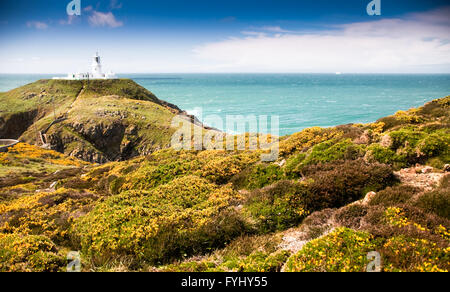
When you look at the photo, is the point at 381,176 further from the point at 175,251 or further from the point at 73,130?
the point at 73,130

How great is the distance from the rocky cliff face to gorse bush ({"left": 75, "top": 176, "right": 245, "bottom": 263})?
168 ft

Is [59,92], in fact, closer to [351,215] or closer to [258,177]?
[258,177]

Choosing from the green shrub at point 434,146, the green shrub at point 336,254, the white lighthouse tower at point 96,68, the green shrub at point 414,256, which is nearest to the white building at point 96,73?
the white lighthouse tower at point 96,68

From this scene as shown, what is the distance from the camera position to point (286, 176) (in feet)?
37.7

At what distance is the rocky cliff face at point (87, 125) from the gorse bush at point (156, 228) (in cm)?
5113

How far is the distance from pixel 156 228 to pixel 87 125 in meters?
67.3

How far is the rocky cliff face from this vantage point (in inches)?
2425

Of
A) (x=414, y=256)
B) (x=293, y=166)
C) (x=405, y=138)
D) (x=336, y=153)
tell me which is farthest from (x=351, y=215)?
(x=405, y=138)

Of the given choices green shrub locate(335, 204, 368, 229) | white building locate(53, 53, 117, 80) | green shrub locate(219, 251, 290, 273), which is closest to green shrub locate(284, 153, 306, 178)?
green shrub locate(335, 204, 368, 229)

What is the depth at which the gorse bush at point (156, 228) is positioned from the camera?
22.0 ft

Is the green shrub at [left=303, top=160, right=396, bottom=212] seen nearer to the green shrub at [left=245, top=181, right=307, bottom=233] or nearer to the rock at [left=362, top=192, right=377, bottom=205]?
the green shrub at [left=245, top=181, right=307, bottom=233]

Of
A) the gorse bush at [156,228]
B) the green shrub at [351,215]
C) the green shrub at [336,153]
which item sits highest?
the green shrub at [336,153]

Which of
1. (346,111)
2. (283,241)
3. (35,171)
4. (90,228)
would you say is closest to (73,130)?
(35,171)

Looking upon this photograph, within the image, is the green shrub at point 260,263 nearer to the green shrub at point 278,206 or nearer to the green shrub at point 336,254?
the green shrub at point 336,254
